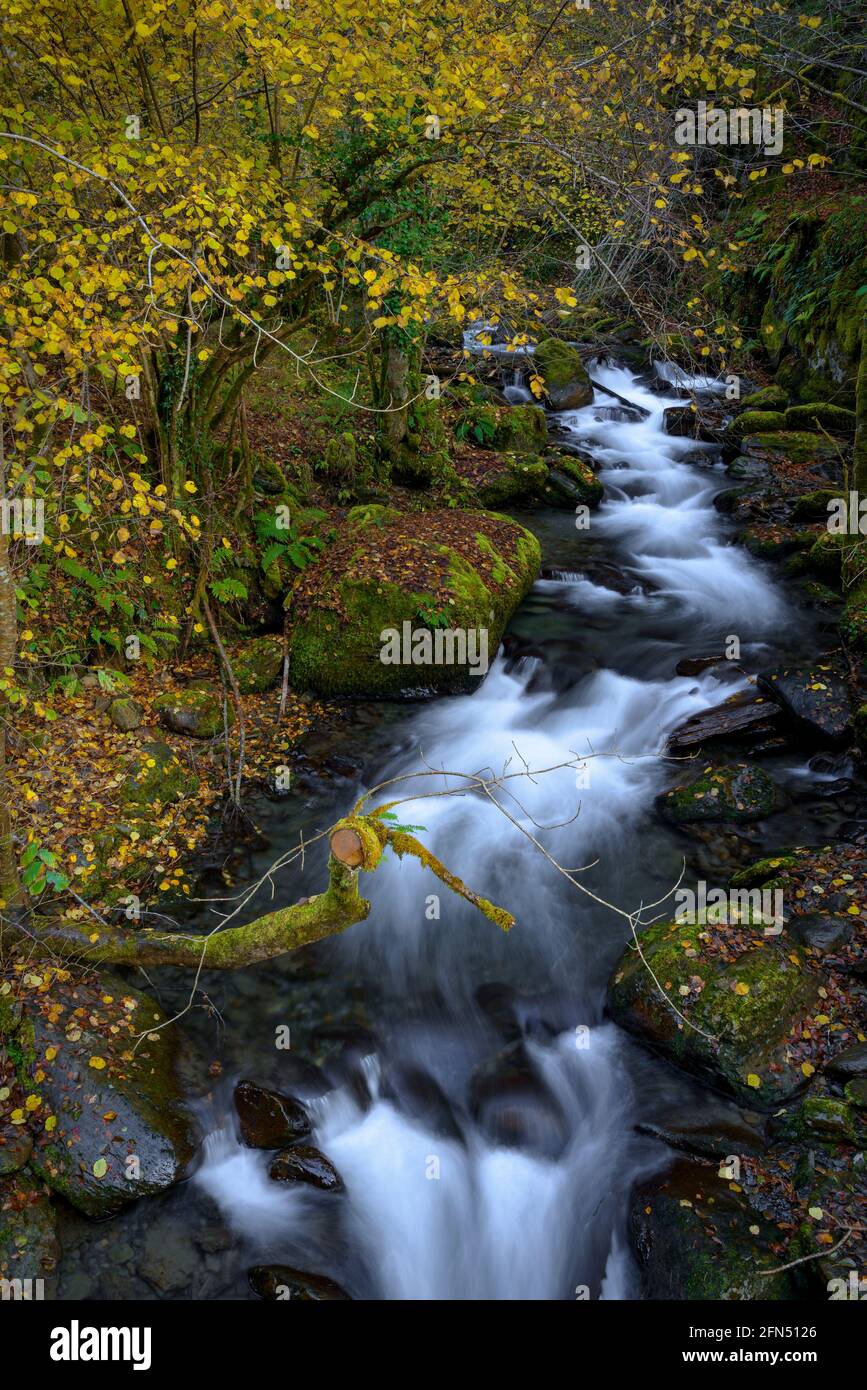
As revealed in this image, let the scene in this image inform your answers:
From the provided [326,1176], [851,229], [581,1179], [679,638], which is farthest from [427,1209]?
[851,229]

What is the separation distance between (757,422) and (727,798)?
11018 millimetres

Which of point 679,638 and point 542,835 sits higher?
point 679,638

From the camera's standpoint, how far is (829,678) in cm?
844

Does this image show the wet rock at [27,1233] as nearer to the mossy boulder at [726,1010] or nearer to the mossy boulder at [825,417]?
the mossy boulder at [726,1010]

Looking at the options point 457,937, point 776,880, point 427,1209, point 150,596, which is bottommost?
point 427,1209

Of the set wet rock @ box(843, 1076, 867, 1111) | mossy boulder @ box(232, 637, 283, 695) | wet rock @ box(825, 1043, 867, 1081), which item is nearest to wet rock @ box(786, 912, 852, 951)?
wet rock @ box(825, 1043, 867, 1081)

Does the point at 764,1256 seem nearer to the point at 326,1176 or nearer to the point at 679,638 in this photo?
the point at 326,1176

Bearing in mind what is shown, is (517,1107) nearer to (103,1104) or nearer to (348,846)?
(103,1104)

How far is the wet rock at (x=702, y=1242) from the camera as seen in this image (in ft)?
13.8

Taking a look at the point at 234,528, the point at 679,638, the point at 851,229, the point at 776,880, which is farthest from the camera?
the point at 851,229

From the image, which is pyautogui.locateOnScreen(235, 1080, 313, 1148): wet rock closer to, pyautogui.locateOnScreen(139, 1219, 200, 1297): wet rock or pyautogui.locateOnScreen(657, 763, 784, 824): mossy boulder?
pyautogui.locateOnScreen(139, 1219, 200, 1297): wet rock

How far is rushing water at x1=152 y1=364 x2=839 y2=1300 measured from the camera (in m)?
5.06

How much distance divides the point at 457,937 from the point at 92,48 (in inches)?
336

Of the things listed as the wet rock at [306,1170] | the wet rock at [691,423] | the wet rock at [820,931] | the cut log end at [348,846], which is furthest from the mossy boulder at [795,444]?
the wet rock at [306,1170]
